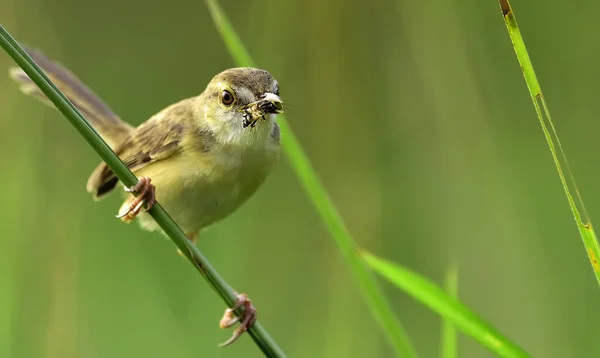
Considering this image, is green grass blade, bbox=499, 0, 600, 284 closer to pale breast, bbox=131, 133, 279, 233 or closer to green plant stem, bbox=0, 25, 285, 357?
green plant stem, bbox=0, 25, 285, 357

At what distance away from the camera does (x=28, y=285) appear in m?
2.54

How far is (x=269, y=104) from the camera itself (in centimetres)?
217

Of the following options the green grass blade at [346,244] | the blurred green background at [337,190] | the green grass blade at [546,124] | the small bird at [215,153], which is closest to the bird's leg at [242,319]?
the small bird at [215,153]

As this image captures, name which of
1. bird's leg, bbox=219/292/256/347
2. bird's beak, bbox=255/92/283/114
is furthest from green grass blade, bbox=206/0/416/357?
bird's leg, bbox=219/292/256/347

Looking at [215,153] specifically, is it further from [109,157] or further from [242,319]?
[109,157]

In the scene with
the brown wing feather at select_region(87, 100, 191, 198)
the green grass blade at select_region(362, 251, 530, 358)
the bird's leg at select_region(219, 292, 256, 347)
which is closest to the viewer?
the green grass blade at select_region(362, 251, 530, 358)

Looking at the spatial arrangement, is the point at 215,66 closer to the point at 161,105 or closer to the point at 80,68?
the point at 161,105

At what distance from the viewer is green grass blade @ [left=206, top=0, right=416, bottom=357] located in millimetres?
1565

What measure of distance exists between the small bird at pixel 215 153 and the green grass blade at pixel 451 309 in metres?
0.72

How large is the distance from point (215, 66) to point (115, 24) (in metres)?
1.02

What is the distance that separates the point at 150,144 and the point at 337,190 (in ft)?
6.11

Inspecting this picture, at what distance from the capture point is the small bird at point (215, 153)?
2.28 metres

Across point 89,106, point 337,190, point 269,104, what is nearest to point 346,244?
point 269,104

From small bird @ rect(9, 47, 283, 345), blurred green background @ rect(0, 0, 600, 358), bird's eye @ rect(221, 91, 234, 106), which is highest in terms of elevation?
bird's eye @ rect(221, 91, 234, 106)
